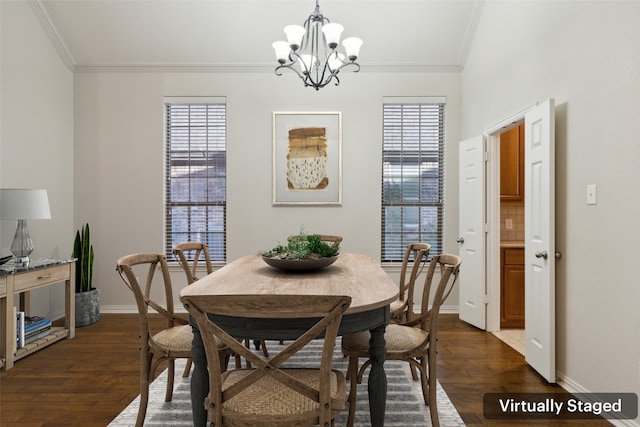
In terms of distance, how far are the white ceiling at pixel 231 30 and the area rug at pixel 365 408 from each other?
3401mm

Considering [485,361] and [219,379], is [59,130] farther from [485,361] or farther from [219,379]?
[485,361]

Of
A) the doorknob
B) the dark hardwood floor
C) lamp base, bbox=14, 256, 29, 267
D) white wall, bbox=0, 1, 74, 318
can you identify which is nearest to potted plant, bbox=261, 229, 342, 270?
the dark hardwood floor

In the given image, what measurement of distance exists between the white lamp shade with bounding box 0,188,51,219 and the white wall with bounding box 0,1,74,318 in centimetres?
47

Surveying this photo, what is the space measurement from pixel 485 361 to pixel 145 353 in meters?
2.54

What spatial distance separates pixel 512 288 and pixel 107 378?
3.72m

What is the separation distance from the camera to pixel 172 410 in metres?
2.27

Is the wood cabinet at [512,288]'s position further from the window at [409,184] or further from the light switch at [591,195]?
the light switch at [591,195]

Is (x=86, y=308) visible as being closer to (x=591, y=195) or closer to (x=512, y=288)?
(x=512, y=288)

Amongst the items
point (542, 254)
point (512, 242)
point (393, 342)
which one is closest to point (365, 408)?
point (393, 342)

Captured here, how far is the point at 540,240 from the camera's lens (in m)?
2.80

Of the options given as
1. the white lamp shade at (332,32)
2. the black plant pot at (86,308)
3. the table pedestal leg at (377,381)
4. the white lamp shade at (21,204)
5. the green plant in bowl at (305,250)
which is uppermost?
the white lamp shade at (332,32)

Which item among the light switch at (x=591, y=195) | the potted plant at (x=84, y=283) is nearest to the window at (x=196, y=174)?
the potted plant at (x=84, y=283)

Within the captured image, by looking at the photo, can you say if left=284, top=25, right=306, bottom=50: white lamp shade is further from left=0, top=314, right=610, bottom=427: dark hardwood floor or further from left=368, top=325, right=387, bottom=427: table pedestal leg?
left=0, top=314, right=610, bottom=427: dark hardwood floor

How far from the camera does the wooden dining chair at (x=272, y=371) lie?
125cm
